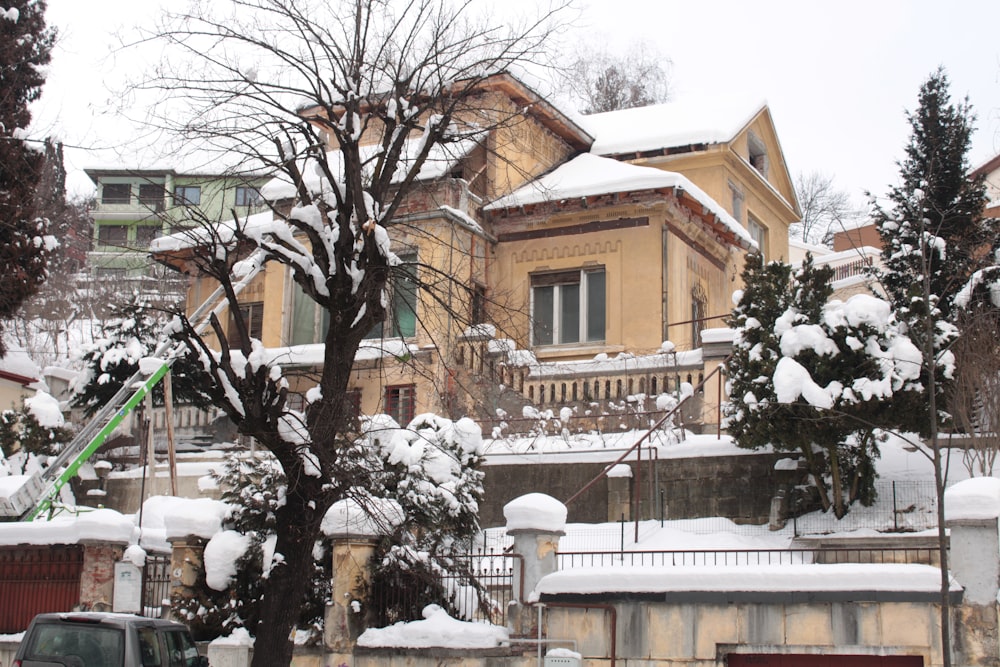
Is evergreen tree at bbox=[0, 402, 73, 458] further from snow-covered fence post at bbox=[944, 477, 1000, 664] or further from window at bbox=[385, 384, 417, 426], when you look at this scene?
snow-covered fence post at bbox=[944, 477, 1000, 664]

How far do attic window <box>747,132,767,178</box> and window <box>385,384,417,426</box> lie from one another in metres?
13.7

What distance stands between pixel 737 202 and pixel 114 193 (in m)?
52.3

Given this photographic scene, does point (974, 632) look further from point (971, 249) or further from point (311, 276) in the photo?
point (971, 249)

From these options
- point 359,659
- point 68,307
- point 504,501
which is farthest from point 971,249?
point 68,307

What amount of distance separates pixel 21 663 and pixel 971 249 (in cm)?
2025

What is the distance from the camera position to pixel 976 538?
464 inches

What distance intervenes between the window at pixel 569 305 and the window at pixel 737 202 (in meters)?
6.01

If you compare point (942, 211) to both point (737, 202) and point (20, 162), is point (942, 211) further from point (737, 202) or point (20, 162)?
point (20, 162)

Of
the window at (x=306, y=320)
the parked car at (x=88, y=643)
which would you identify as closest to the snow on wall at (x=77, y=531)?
the parked car at (x=88, y=643)

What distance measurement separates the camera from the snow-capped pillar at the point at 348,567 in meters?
14.3

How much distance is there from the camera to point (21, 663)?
468 inches

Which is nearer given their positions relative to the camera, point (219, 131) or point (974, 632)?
point (974, 632)

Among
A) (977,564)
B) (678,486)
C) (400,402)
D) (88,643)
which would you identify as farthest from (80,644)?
(400,402)

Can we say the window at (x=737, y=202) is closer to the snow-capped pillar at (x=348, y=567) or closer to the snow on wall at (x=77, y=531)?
the snow-capped pillar at (x=348, y=567)
